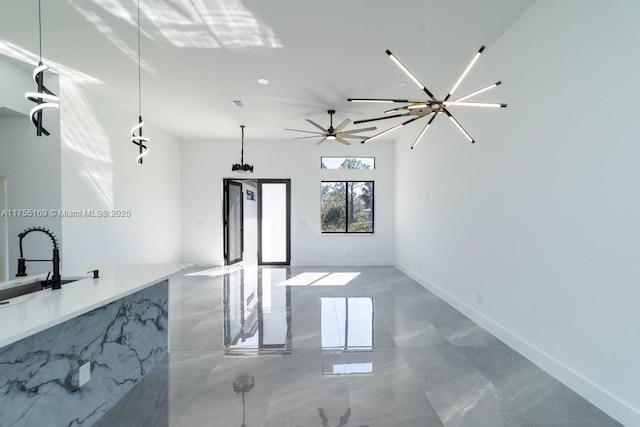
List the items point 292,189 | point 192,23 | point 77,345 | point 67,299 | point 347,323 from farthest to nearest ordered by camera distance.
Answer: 1. point 292,189
2. point 347,323
3. point 192,23
4. point 77,345
5. point 67,299

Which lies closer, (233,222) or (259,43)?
(259,43)

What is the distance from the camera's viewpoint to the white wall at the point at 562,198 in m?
1.97

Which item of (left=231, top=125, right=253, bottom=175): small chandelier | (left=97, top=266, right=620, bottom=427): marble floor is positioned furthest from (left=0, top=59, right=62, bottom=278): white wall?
(left=231, top=125, right=253, bottom=175): small chandelier

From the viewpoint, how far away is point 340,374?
8.39 feet

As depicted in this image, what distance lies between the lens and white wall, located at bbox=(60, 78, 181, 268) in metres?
4.38

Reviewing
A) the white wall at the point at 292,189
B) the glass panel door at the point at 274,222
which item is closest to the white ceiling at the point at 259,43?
the white wall at the point at 292,189

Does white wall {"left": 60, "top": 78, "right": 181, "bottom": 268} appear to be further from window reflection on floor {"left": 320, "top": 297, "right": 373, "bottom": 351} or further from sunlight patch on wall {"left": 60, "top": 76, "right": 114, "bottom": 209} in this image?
window reflection on floor {"left": 320, "top": 297, "right": 373, "bottom": 351}

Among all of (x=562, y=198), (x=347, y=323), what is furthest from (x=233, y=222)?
(x=562, y=198)

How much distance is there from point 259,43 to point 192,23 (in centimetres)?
72

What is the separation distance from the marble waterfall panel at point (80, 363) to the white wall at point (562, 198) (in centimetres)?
361

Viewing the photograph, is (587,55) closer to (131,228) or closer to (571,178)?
(571,178)

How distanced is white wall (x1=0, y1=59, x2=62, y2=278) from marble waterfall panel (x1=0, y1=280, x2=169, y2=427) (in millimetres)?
2768

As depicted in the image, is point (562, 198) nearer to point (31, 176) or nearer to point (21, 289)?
point (21, 289)

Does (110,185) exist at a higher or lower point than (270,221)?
higher
